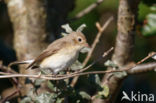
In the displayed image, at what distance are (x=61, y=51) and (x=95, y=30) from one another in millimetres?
1786

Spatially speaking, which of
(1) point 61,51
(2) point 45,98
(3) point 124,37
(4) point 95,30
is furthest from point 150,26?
(4) point 95,30

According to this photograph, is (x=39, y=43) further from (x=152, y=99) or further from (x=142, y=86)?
(x=142, y=86)

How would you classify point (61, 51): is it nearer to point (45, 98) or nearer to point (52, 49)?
point (52, 49)

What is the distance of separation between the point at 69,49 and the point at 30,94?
412mm

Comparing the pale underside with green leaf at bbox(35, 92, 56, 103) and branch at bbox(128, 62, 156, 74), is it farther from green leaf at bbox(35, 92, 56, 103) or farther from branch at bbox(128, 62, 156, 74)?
branch at bbox(128, 62, 156, 74)

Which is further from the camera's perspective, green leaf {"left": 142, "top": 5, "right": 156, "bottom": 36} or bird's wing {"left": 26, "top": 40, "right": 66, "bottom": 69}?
green leaf {"left": 142, "top": 5, "right": 156, "bottom": 36}

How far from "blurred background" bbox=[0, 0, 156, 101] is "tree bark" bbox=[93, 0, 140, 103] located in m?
0.22

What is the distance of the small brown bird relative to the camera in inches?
95.0

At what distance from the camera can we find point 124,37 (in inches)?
97.5

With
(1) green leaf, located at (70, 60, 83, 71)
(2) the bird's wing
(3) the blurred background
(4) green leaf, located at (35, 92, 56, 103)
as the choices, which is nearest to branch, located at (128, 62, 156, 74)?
(3) the blurred background

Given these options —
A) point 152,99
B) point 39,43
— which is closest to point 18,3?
point 39,43

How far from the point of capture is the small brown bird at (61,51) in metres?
2.41

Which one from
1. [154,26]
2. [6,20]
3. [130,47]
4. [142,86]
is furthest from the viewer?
[6,20]

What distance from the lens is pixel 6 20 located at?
467 cm
